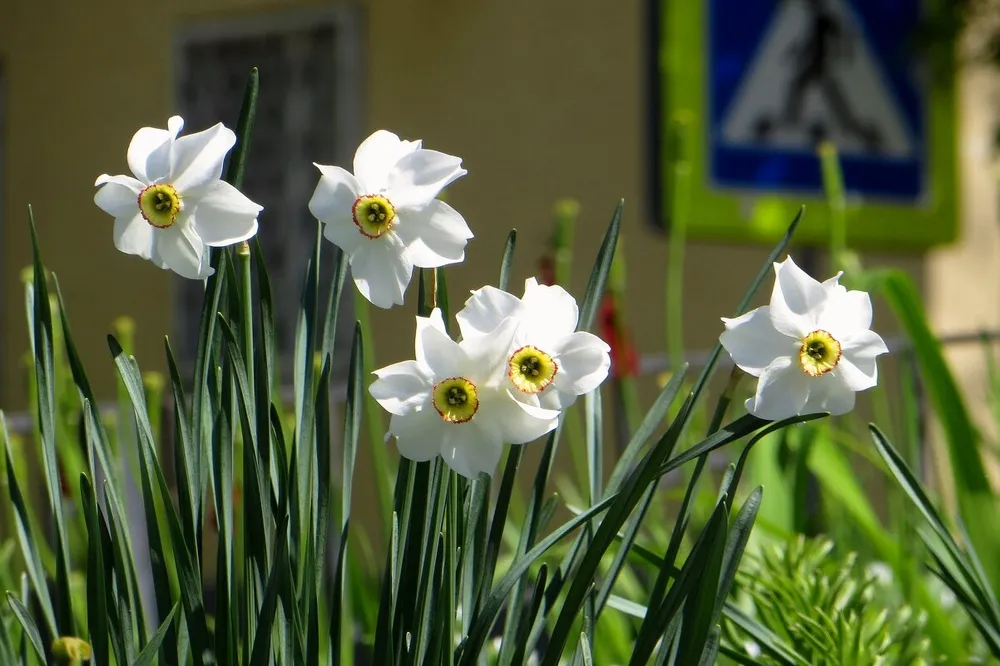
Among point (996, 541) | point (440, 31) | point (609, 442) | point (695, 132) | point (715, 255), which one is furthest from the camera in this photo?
point (440, 31)

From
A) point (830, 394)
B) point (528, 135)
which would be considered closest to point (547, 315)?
point (830, 394)

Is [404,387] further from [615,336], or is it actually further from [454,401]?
[615,336]

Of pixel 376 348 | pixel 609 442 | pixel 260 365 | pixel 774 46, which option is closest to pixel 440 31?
pixel 376 348

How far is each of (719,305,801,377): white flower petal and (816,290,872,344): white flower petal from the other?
0.6 inches

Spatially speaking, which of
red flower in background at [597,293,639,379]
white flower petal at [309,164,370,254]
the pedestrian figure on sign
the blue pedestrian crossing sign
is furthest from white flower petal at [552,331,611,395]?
the pedestrian figure on sign

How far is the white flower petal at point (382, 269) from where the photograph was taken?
578mm

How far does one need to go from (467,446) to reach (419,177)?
119mm

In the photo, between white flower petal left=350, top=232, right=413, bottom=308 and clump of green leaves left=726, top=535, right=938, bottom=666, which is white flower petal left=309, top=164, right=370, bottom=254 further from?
clump of green leaves left=726, top=535, right=938, bottom=666

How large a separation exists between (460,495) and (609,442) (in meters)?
2.55

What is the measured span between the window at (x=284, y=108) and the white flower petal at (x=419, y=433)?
10.7ft

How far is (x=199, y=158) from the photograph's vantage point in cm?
58

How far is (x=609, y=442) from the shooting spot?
319cm

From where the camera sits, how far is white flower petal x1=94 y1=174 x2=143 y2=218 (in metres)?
0.58

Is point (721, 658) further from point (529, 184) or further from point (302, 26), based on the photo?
point (302, 26)
